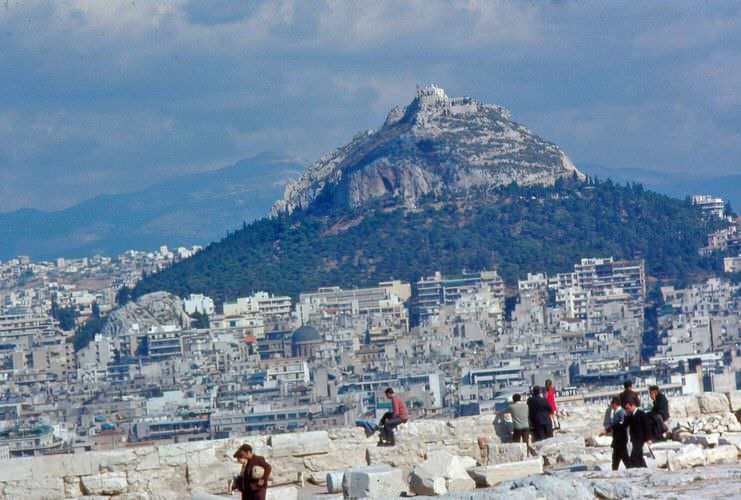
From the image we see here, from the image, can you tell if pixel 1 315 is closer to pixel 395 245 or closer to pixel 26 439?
pixel 395 245

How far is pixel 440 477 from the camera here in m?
11.0

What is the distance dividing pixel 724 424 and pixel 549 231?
130 metres

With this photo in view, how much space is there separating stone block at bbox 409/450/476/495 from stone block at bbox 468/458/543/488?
0.18 feet

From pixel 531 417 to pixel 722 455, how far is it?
6.68 ft

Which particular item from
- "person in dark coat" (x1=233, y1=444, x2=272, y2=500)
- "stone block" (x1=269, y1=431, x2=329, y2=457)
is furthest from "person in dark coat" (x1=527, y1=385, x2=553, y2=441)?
"person in dark coat" (x1=233, y1=444, x2=272, y2=500)

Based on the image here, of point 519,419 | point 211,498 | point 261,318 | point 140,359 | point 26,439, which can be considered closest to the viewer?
point 211,498

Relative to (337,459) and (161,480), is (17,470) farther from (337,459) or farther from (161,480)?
(337,459)

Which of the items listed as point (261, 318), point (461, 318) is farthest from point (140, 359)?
point (461, 318)

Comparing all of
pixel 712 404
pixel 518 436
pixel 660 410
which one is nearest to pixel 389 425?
pixel 518 436

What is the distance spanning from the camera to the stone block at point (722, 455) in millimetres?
11594

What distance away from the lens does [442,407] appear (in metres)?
83.8

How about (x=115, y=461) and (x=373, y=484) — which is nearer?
(x=373, y=484)

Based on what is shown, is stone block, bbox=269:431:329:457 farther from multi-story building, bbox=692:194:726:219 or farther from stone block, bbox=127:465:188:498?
multi-story building, bbox=692:194:726:219

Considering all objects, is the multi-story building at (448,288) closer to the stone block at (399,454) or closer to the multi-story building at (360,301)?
the multi-story building at (360,301)
